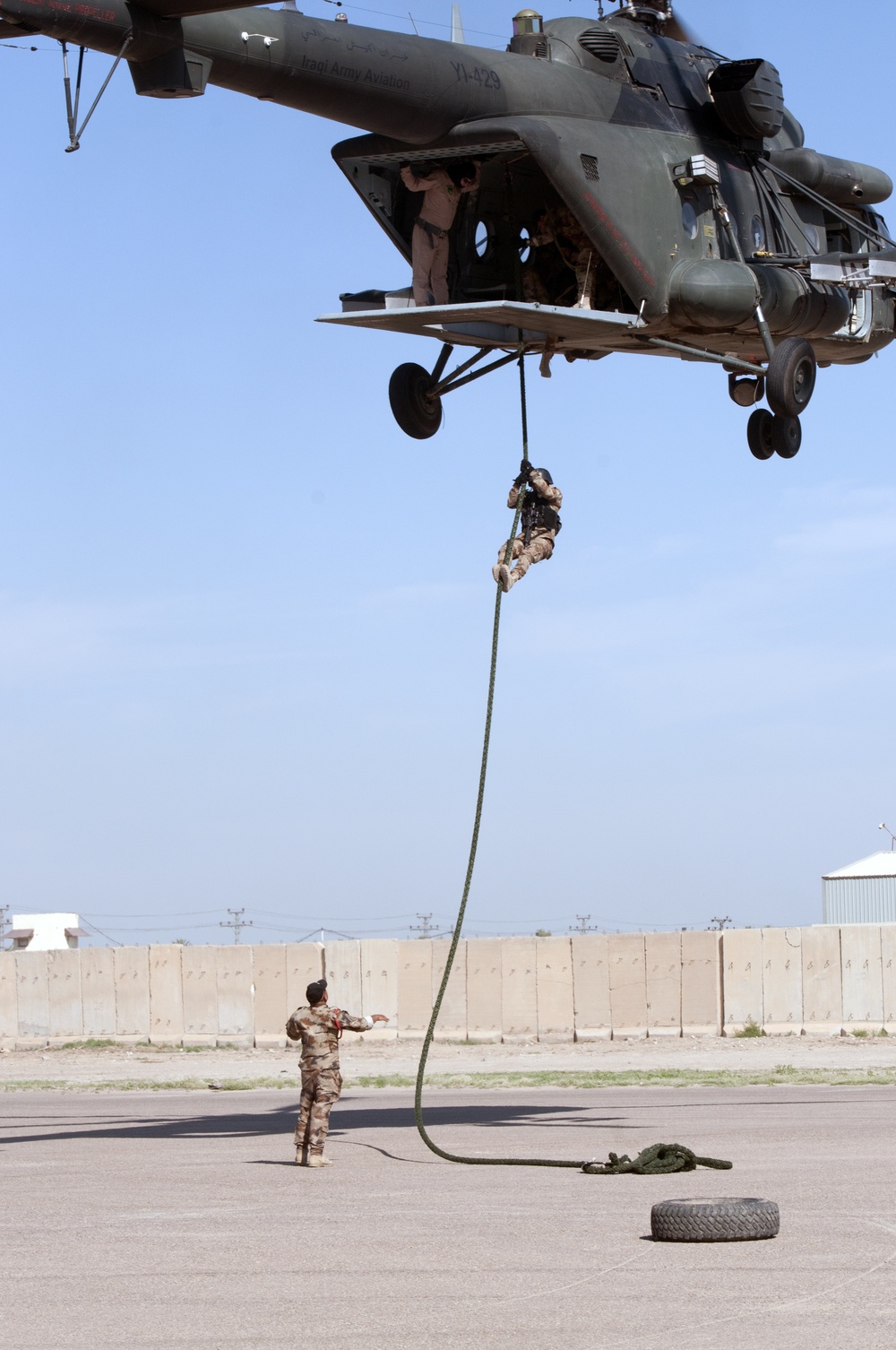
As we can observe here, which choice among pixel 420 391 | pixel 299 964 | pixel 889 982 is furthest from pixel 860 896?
pixel 420 391

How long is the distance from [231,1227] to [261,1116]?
31.9 feet

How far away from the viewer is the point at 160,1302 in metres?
9.30

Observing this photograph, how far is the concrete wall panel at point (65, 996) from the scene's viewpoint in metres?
33.4

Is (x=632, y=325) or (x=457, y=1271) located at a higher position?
(x=632, y=325)

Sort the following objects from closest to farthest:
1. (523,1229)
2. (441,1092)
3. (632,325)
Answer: (523,1229)
(632,325)
(441,1092)

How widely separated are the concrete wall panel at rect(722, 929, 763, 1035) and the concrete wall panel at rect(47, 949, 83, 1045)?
39.4 feet

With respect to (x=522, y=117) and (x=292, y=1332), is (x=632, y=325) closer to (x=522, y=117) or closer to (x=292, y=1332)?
(x=522, y=117)

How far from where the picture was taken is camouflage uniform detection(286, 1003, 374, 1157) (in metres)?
15.5

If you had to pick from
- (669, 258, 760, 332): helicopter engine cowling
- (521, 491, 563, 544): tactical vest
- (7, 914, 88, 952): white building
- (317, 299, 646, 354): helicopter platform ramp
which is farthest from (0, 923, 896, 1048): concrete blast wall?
(7, 914, 88, 952): white building

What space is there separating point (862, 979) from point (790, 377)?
51.3ft

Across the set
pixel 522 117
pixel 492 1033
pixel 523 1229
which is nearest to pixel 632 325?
pixel 522 117

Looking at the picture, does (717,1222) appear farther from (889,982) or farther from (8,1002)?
(8,1002)

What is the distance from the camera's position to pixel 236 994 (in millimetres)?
32281

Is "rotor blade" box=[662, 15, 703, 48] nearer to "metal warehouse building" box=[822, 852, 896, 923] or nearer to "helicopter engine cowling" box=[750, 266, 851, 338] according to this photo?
"helicopter engine cowling" box=[750, 266, 851, 338]
